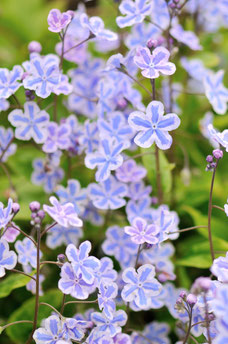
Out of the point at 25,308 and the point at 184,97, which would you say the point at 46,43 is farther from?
the point at 25,308

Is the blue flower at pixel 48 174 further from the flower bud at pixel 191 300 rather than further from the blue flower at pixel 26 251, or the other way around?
the flower bud at pixel 191 300

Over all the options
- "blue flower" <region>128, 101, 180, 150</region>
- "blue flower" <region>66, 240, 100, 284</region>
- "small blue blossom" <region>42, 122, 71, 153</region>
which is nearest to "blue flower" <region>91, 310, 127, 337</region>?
"blue flower" <region>66, 240, 100, 284</region>

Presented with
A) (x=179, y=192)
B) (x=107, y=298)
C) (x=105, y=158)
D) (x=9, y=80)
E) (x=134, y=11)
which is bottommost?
(x=179, y=192)

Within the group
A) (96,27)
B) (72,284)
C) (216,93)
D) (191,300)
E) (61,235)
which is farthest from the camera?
(216,93)

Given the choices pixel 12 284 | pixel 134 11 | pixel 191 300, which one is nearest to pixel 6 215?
pixel 12 284

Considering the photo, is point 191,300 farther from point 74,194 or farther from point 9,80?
point 9,80

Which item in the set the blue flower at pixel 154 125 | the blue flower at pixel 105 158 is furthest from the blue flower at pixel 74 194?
the blue flower at pixel 154 125

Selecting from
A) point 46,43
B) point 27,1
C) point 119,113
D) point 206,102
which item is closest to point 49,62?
point 119,113
